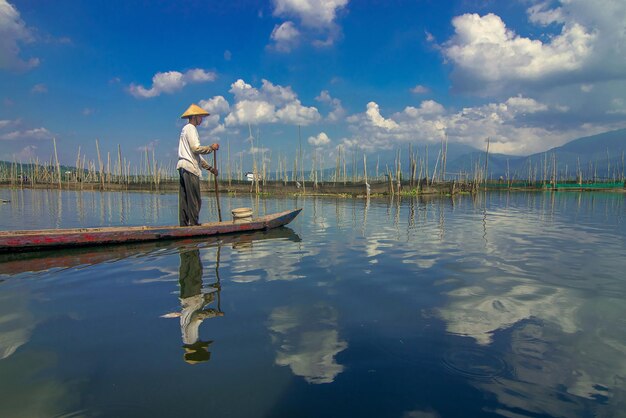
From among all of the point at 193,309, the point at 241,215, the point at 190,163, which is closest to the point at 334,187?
the point at 241,215

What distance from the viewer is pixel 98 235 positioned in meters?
6.75

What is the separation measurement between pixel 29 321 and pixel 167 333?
144cm

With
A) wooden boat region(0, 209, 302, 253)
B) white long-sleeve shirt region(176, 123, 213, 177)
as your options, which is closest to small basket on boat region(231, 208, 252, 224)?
wooden boat region(0, 209, 302, 253)

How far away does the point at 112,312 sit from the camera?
3529 mm

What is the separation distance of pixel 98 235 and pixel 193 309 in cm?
436

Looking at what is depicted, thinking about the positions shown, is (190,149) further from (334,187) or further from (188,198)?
(334,187)

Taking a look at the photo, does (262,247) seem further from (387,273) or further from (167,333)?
(167,333)

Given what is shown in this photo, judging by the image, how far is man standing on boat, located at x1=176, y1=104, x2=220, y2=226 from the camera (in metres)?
7.82

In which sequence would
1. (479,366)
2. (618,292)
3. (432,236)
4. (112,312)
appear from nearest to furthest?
1. (479,366)
2. (112,312)
3. (618,292)
4. (432,236)

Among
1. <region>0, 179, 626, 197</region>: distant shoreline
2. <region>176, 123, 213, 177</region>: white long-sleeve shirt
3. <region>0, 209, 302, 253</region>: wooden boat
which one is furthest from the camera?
<region>0, 179, 626, 197</region>: distant shoreline

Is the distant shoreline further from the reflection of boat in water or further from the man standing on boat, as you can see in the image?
the reflection of boat in water

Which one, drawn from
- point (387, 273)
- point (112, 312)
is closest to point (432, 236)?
point (387, 273)

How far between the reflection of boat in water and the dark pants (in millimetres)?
685

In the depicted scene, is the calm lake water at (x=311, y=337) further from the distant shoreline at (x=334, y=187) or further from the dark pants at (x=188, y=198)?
the distant shoreline at (x=334, y=187)
